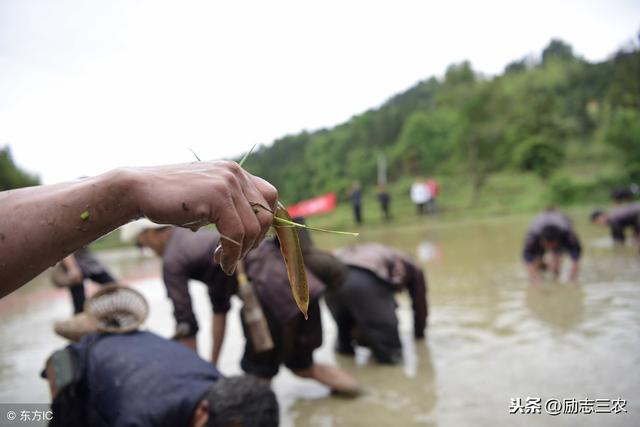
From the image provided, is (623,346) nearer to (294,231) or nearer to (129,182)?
(294,231)

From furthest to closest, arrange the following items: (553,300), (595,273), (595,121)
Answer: (595,121) → (595,273) → (553,300)

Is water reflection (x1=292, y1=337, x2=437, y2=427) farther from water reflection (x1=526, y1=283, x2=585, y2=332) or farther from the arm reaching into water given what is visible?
the arm reaching into water

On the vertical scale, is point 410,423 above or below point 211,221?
below

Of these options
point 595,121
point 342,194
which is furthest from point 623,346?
point 595,121

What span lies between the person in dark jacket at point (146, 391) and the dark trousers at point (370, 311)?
183 cm

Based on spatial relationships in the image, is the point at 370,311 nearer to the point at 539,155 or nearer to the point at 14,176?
the point at 14,176

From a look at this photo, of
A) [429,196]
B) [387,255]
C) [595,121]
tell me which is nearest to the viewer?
[387,255]

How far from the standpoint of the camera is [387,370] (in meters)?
3.69

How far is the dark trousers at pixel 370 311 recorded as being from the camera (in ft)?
12.4

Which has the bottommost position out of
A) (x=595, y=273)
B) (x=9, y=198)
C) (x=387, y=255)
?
(x=595, y=273)

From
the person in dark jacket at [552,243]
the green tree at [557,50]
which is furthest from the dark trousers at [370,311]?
the green tree at [557,50]

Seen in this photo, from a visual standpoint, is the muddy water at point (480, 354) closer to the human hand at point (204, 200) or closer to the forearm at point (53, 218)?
the human hand at point (204, 200)

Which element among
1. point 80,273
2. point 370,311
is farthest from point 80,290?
point 370,311

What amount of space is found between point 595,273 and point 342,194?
1969cm
